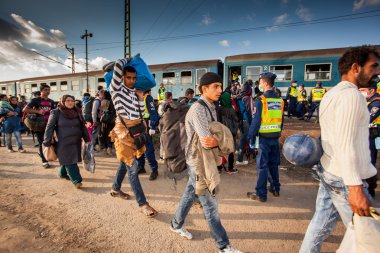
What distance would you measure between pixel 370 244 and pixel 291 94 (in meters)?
11.2

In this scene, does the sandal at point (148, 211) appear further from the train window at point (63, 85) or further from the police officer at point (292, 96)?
the train window at point (63, 85)

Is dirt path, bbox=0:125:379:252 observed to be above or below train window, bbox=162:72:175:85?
below

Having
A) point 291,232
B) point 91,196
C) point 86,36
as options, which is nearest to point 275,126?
point 291,232

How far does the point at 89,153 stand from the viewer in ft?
14.8

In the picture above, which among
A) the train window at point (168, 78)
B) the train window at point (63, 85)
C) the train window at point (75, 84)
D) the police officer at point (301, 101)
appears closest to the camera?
the police officer at point (301, 101)

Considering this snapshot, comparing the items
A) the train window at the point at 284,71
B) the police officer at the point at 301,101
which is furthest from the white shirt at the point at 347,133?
the train window at the point at 284,71

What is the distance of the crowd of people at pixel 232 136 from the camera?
1475 millimetres

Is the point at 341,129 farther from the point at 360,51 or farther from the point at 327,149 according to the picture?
the point at 360,51

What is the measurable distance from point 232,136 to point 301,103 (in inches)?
420

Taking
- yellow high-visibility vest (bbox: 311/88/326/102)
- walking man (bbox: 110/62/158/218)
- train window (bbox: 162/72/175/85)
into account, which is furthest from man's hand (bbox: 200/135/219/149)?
train window (bbox: 162/72/175/85)

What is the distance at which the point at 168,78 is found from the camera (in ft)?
45.6

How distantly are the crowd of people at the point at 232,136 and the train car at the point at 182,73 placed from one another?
23.6 feet

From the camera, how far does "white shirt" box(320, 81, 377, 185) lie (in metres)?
1.41

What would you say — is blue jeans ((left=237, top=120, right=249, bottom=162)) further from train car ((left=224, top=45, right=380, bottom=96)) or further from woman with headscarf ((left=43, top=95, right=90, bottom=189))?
train car ((left=224, top=45, right=380, bottom=96))
